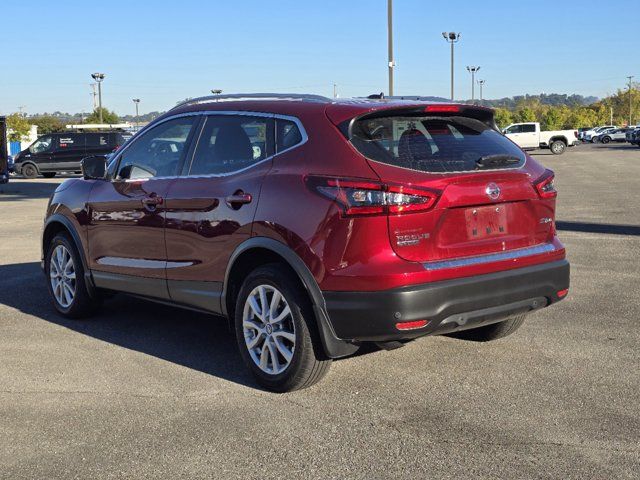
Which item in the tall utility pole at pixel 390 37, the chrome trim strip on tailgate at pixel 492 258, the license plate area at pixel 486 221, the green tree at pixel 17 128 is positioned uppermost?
the tall utility pole at pixel 390 37

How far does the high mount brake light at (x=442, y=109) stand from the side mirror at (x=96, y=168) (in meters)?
2.91

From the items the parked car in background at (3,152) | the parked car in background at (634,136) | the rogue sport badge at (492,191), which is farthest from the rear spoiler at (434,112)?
the parked car in background at (634,136)

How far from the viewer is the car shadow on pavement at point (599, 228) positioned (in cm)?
1237

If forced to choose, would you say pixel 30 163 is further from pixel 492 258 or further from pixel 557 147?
pixel 492 258

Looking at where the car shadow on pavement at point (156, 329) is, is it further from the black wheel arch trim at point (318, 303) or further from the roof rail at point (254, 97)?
the roof rail at point (254, 97)

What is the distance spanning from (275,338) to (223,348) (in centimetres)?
122

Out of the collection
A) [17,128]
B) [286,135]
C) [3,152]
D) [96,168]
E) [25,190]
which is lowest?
[25,190]

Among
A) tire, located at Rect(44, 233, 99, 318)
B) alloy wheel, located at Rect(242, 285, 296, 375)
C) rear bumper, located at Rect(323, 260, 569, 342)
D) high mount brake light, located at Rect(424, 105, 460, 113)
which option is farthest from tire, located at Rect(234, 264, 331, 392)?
tire, located at Rect(44, 233, 99, 318)

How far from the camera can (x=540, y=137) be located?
5091 centimetres

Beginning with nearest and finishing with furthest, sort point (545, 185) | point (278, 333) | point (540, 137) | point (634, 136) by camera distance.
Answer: point (278, 333) < point (545, 185) < point (540, 137) < point (634, 136)

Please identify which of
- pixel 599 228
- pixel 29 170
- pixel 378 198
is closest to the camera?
pixel 378 198

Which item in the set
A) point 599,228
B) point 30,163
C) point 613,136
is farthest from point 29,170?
point 613,136

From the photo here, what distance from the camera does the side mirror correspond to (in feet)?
22.4

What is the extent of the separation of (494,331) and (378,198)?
2.02m
